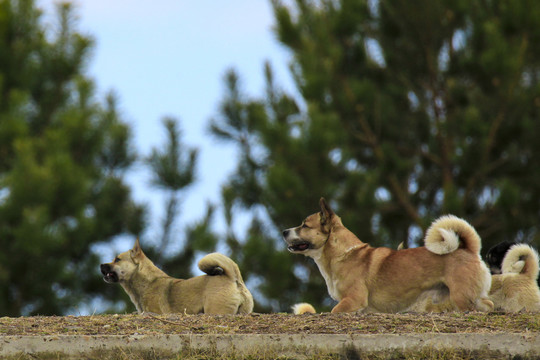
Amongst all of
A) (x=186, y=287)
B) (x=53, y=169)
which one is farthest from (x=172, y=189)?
(x=186, y=287)

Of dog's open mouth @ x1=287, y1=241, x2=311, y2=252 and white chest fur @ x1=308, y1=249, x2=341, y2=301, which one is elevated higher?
dog's open mouth @ x1=287, y1=241, x2=311, y2=252

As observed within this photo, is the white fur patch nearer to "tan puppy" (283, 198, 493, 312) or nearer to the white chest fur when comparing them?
"tan puppy" (283, 198, 493, 312)

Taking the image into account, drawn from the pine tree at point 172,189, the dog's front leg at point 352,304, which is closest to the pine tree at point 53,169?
the pine tree at point 172,189

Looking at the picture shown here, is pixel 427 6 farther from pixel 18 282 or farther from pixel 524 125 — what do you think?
pixel 18 282

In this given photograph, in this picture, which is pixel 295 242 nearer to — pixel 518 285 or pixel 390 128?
pixel 518 285

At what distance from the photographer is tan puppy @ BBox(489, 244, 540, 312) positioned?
8852 mm

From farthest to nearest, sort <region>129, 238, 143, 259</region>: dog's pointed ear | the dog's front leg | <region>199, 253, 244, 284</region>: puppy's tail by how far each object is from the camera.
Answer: <region>129, 238, 143, 259</region>: dog's pointed ear, <region>199, 253, 244, 284</region>: puppy's tail, the dog's front leg

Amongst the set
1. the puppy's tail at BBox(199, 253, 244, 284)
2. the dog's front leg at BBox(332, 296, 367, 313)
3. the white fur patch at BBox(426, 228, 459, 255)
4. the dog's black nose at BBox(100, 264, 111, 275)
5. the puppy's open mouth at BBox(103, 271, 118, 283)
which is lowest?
the dog's front leg at BBox(332, 296, 367, 313)

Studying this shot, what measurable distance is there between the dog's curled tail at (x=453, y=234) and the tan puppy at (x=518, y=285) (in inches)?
33.4

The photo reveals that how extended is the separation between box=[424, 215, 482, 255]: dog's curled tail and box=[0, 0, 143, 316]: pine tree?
35.3 ft

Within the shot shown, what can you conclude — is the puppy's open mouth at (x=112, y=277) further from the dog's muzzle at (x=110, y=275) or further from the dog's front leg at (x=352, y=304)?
the dog's front leg at (x=352, y=304)

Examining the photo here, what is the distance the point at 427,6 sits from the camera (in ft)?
62.6

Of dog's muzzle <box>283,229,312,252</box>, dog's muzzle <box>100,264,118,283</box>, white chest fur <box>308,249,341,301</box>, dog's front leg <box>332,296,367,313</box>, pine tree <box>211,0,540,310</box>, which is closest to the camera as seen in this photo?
dog's front leg <box>332,296,367,313</box>

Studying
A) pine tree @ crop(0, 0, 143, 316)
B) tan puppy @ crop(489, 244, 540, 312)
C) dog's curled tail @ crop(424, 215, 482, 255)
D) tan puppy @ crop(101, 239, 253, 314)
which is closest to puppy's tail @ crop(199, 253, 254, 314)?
tan puppy @ crop(101, 239, 253, 314)
